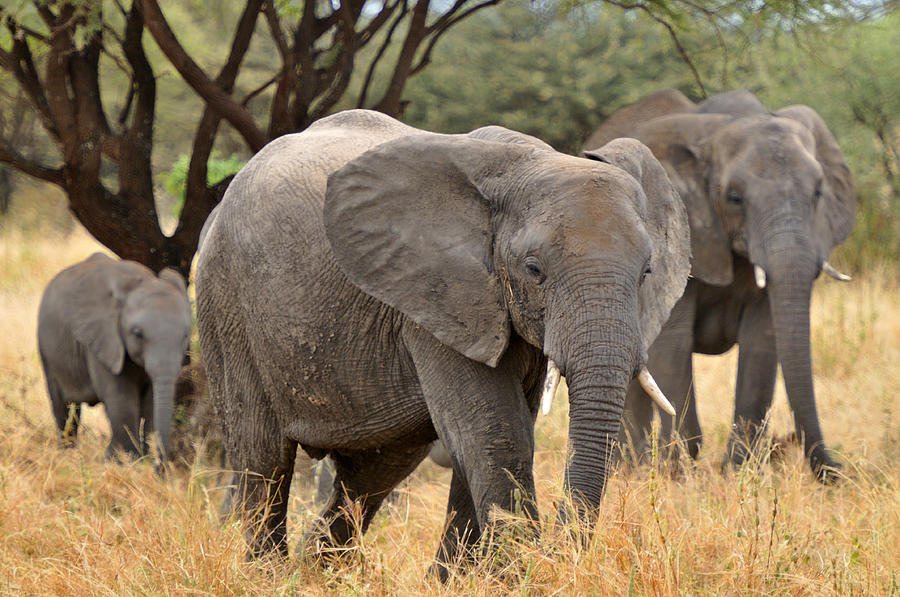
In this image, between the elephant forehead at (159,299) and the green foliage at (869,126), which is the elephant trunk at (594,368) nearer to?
the elephant forehead at (159,299)

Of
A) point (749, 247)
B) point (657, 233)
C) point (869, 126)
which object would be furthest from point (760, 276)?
point (869, 126)

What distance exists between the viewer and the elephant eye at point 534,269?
131 inches

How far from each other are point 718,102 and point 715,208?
0.84 meters

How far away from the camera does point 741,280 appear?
694 centimetres

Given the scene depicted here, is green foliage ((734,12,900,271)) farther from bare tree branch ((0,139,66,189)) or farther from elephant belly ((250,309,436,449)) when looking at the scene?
elephant belly ((250,309,436,449))

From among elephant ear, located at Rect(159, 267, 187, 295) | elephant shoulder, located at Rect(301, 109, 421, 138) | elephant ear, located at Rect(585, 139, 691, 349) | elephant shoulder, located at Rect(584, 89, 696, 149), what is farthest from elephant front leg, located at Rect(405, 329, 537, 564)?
elephant ear, located at Rect(159, 267, 187, 295)

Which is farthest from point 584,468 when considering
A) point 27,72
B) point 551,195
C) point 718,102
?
point 27,72

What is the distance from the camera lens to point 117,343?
8.19 metres

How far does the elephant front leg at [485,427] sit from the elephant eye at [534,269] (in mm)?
367

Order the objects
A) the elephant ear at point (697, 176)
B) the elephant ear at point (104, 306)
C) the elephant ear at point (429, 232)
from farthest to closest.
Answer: the elephant ear at point (104, 306)
the elephant ear at point (697, 176)
the elephant ear at point (429, 232)

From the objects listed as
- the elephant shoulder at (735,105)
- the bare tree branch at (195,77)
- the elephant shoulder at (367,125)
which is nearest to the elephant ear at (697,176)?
the elephant shoulder at (735,105)

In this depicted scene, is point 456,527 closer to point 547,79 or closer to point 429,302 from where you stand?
point 429,302

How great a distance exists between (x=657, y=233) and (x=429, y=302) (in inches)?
30.0

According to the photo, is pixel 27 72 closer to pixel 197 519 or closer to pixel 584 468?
pixel 197 519
